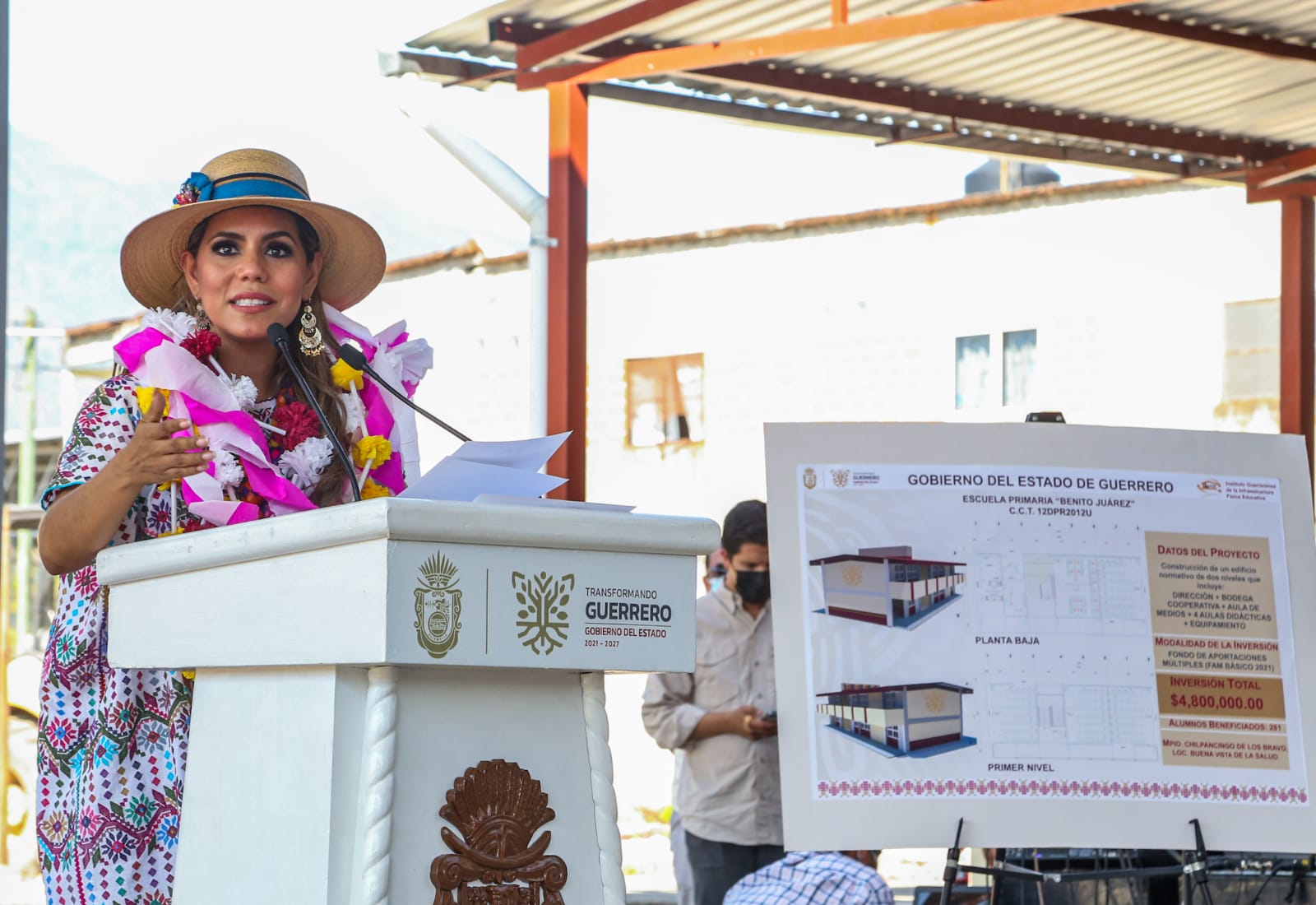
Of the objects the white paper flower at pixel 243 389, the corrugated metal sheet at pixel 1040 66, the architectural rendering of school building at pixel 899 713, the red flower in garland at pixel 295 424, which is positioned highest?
the corrugated metal sheet at pixel 1040 66

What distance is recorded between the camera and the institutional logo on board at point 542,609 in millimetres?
1552

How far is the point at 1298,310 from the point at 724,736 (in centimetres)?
361

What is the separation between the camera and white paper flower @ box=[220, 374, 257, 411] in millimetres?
2152

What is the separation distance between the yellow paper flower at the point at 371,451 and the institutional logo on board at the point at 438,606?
0.73 meters

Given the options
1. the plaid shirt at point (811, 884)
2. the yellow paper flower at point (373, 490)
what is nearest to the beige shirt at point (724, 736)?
the plaid shirt at point (811, 884)

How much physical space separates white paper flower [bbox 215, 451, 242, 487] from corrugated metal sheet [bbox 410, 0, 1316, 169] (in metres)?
3.66

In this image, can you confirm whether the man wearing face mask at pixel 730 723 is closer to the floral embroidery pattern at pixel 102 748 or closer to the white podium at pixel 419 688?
the floral embroidery pattern at pixel 102 748

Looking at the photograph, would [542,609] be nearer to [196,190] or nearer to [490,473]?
[490,473]

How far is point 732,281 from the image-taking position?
56.0ft

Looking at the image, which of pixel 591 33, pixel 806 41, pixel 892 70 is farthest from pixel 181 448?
pixel 892 70

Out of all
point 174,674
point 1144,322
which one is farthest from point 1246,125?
point 1144,322

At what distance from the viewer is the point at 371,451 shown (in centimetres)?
221

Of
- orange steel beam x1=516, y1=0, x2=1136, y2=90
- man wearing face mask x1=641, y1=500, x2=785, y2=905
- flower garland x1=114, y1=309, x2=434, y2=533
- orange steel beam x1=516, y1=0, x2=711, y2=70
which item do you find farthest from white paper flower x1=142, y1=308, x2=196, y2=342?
orange steel beam x1=516, y1=0, x2=711, y2=70

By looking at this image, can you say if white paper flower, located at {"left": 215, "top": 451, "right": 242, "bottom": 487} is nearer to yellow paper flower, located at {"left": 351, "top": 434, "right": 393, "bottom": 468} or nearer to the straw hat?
yellow paper flower, located at {"left": 351, "top": 434, "right": 393, "bottom": 468}
